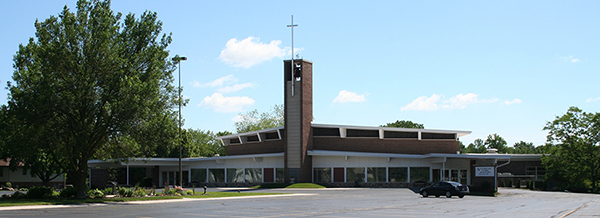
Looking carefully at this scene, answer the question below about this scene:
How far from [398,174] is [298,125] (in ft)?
37.5

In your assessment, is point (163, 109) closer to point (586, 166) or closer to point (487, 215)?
point (487, 215)

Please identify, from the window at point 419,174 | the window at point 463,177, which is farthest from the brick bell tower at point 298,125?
the window at point 463,177

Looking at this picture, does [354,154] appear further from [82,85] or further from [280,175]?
[82,85]

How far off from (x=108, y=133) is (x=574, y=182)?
4846 cm

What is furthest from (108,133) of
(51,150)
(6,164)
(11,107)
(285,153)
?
(6,164)

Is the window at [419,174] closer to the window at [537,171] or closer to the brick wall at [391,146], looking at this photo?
the brick wall at [391,146]

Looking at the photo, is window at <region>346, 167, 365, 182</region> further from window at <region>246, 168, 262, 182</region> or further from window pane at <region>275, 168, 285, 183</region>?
window at <region>246, 168, 262, 182</region>

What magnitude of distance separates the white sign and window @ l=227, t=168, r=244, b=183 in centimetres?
2674

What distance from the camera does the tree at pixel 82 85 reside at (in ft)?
96.0

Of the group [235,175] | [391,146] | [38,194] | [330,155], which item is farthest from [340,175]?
[38,194]

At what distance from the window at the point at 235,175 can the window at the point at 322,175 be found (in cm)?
888

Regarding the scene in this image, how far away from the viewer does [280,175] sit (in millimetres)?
56719

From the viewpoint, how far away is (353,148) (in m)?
55.7

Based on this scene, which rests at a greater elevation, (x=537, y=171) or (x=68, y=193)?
(x=68, y=193)
